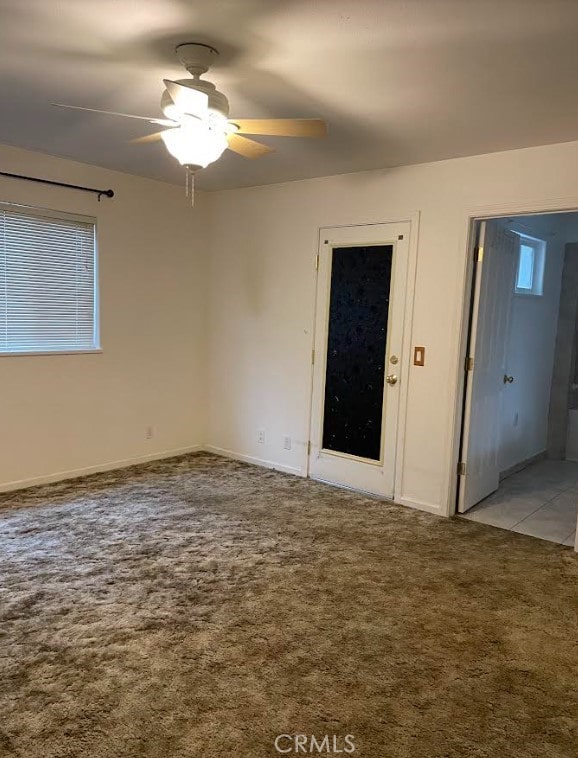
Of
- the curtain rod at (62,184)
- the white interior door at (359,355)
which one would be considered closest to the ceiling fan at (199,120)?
the white interior door at (359,355)

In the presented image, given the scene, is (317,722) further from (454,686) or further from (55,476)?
(55,476)

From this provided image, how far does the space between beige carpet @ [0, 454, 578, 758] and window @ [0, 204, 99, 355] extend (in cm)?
122

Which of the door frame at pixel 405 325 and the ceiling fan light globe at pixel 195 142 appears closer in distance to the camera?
Result: the ceiling fan light globe at pixel 195 142

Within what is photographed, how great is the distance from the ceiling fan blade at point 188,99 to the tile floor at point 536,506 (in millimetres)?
3158

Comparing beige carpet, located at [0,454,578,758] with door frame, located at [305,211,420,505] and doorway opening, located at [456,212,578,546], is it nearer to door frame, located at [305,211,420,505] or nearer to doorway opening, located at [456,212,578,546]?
door frame, located at [305,211,420,505]

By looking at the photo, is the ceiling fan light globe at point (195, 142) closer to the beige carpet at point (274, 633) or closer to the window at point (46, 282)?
the beige carpet at point (274, 633)

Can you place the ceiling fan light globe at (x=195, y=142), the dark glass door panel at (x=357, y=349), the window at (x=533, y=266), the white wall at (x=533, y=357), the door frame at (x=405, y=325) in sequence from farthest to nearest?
the window at (x=533, y=266) → the white wall at (x=533, y=357) → the dark glass door panel at (x=357, y=349) → the door frame at (x=405, y=325) → the ceiling fan light globe at (x=195, y=142)

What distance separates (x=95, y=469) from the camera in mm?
4762

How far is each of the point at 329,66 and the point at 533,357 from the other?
3957mm

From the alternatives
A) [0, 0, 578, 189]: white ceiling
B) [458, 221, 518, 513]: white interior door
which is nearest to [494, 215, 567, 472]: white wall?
[458, 221, 518, 513]: white interior door

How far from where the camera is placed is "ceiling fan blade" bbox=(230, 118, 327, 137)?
8.13 feet

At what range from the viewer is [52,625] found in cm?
250

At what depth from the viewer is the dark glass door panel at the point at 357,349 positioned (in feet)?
14.3

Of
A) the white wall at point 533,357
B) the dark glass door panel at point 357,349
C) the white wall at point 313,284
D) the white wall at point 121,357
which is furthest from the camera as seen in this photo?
the white wall at point 533,357
